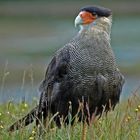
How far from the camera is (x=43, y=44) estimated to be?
2209 cm

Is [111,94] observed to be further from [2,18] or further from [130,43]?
[2,18]

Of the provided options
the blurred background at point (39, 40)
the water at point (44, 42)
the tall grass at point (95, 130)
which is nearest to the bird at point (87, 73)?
the tall grass at point (95, 130)

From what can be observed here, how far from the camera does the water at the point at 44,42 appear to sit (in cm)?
1762

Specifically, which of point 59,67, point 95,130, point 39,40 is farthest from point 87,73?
point 39,40

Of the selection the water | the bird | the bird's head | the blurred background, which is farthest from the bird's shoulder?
the water

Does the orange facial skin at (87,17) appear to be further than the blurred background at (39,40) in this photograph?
No

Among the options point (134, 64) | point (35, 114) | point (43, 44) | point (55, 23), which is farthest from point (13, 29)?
point (35, 114)

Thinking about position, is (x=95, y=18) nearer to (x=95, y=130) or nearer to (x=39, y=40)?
(x=95, y=130)

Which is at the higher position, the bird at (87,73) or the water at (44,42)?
the bird at (87,73)

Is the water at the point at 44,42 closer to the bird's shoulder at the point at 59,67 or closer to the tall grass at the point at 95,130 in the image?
the bird's shoulder at the point at 59,67

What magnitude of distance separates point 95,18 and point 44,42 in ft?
50.1

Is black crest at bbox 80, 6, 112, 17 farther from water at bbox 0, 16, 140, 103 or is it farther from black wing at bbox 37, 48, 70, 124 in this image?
water at bbox 0, 16, 140, 103

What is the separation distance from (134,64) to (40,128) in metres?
11.3

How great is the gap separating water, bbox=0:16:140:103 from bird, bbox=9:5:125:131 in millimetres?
6431
